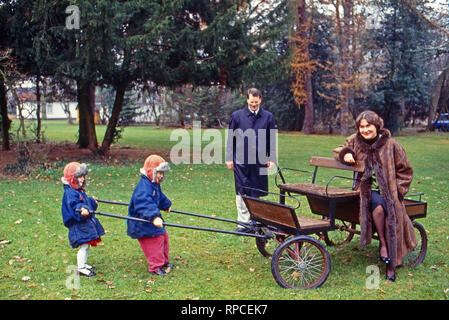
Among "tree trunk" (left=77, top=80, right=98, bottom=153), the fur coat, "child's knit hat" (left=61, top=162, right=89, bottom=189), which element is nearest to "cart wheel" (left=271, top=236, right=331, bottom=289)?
the fur coat

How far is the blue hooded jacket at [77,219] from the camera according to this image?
15.4ft

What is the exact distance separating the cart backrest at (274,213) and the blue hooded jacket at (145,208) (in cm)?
101

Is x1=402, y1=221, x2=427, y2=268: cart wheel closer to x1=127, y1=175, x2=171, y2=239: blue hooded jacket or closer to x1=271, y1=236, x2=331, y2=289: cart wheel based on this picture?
→ x1=271, y1=236, x2=331, y2=289: cart wheel

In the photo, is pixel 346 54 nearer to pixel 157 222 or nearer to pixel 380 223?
pixel 380 223

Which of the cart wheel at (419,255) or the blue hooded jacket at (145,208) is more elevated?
the blue hooded jacket at (145,208)

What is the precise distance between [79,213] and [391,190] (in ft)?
10.7

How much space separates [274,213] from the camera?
4758mm

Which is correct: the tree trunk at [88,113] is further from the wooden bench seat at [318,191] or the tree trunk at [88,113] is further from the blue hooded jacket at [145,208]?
the wooden bench seat at [318,191]

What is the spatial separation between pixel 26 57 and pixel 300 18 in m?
21.2

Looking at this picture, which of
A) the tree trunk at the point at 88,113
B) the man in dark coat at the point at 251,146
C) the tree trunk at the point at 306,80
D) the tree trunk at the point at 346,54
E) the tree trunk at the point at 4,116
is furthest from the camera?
the tree trunk at the point at 306,80

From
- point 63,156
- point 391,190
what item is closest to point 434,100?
point 63,156

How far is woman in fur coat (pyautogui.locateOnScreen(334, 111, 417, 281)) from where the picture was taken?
15.7 ft

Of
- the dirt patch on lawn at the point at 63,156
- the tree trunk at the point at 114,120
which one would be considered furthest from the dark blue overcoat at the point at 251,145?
the tree trunk at the point at 114,120
